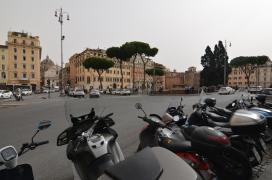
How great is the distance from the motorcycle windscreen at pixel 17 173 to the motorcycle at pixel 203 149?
4.59 feet

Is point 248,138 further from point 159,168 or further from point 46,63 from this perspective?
point 46,63

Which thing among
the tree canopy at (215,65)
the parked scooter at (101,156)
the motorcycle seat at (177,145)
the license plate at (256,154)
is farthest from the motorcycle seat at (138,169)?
the tree canopy at (215,65)

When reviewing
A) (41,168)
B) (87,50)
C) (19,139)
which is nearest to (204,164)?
(41,168)

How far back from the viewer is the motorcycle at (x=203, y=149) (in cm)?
323

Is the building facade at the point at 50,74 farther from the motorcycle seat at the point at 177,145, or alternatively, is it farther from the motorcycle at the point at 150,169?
the motorcycle at the point at 150,169

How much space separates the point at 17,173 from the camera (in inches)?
82.4

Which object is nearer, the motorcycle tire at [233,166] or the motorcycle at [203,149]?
the motorcycle at [203,149]

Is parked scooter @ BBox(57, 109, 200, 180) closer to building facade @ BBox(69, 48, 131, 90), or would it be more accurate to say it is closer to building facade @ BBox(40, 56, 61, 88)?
building facade @ BBox(69, 48, 131, 90)

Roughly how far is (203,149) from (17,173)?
1.93 metres

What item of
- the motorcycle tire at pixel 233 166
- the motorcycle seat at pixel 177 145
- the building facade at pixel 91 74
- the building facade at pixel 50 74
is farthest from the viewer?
the building facade at pixel 50 74

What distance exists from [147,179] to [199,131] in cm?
184

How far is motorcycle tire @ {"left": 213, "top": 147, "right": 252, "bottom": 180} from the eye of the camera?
400cm

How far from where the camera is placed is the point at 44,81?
121 metres

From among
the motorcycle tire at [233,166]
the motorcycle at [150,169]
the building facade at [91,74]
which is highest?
the building facade at [91,74]
